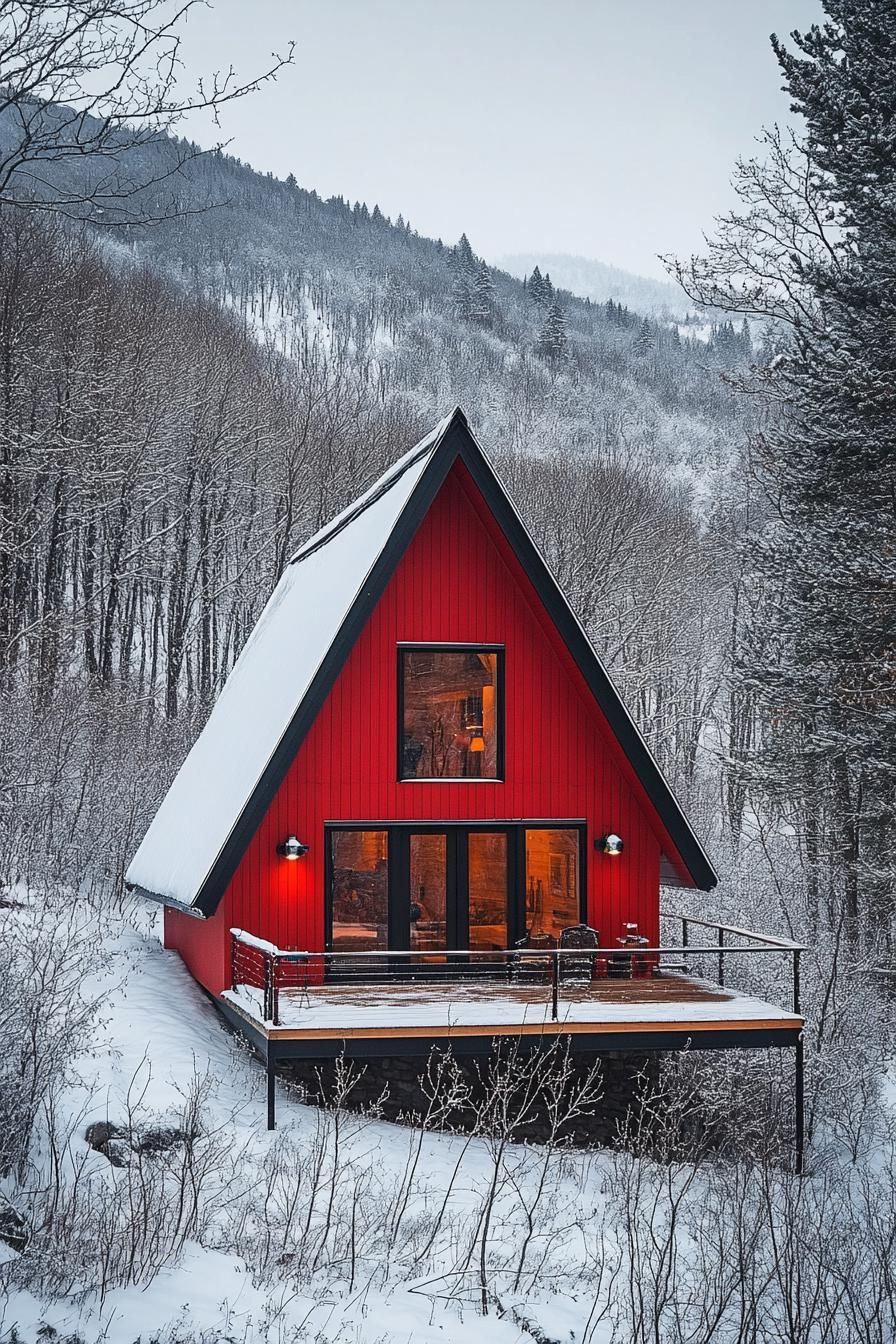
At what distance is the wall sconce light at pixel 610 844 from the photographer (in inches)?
534

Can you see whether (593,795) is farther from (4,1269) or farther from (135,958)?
(4,1269)

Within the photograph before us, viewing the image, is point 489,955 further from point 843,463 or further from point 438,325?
point 438,325

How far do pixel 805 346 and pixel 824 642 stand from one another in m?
4.39

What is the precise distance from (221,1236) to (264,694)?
25.4 feet

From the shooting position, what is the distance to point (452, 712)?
1372 centimetres

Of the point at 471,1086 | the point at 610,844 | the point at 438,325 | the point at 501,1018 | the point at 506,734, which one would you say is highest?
the point at 438,325

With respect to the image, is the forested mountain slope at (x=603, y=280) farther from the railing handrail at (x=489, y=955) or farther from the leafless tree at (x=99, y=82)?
the leafless tree at (x=99, y=82)

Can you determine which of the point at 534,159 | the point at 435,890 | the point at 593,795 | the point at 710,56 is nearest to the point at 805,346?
the point at 593,795

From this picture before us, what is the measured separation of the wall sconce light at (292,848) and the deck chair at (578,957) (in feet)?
10.3

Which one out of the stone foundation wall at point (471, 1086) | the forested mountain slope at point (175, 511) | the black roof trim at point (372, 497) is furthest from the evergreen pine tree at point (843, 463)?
the forested mountain slope at point (175, 511)

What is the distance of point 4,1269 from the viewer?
21.3 ft

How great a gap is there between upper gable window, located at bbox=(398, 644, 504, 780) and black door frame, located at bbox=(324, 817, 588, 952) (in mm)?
618

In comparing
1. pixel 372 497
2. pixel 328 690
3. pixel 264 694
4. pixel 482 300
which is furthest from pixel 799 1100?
pixel 482 300

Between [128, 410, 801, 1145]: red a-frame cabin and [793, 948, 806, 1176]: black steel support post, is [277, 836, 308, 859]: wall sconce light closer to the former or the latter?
[128, 410, 801, 1145]: red a-frame cabin
